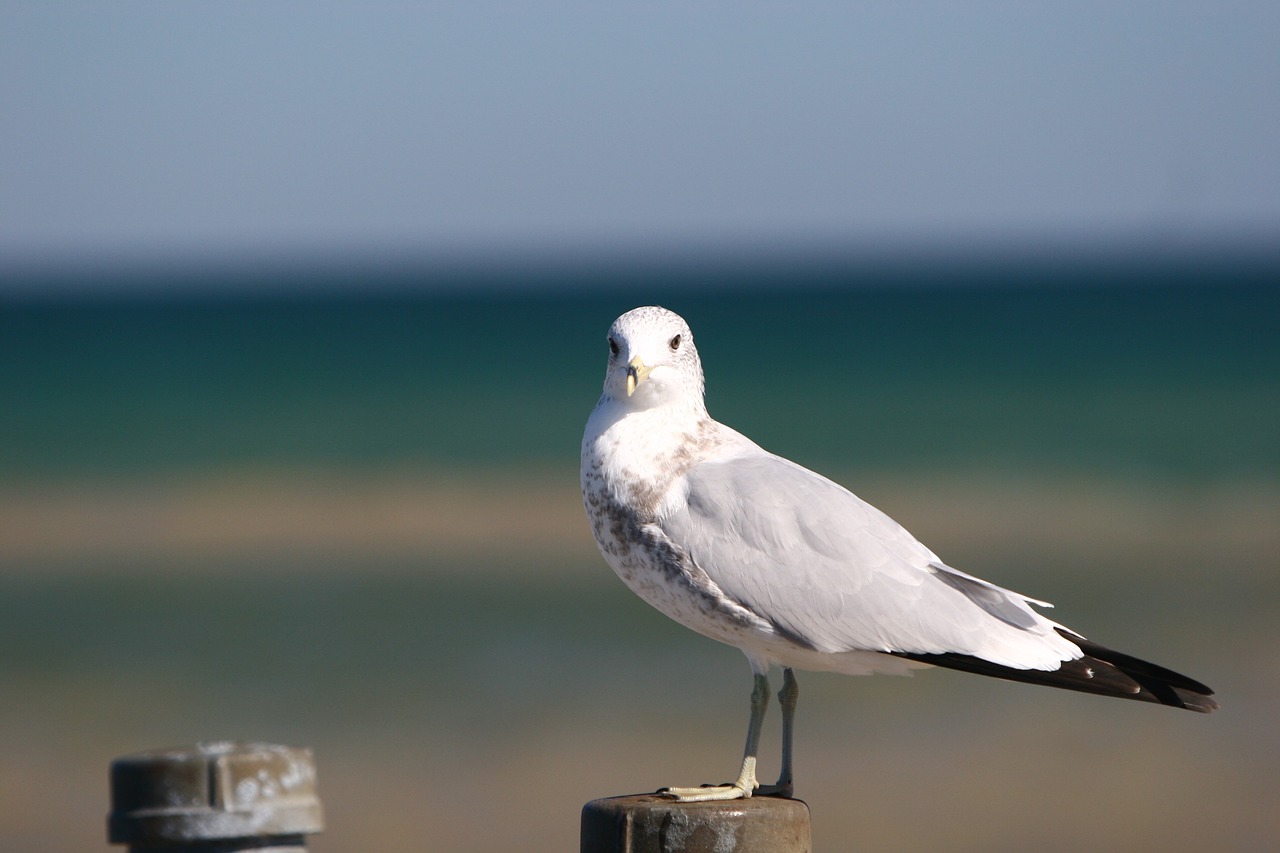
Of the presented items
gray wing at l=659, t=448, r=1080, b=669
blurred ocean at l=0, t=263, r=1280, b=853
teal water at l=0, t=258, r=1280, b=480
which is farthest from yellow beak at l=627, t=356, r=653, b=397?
teal water at l=0, t=258, r=1280, b=480

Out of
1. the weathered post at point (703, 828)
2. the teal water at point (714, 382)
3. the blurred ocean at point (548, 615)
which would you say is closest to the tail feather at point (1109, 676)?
the weathered post at point (703, 828)

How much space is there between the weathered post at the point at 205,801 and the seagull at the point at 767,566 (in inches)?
38.0

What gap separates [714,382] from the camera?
35656 mm

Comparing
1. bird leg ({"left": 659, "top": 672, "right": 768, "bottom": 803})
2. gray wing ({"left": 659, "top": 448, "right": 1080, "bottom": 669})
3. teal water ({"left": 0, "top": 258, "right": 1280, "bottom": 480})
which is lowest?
bird leg ({"left": 659, "top": 672, "right": 768, "bottom": 803})

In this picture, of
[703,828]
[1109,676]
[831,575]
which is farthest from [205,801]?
[1109,676]

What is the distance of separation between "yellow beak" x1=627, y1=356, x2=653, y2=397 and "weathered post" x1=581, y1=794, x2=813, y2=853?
1.11 meters

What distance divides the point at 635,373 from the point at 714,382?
31.8 metres

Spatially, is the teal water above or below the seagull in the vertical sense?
above

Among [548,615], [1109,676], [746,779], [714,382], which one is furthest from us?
[714,382]

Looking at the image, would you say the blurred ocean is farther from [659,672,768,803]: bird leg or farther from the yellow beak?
the yellow beak

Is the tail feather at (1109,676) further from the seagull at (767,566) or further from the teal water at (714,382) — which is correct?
the teal water at (714,382)

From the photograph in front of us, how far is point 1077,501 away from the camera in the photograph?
1755 cm

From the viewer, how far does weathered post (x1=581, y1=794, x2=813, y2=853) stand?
302 cm

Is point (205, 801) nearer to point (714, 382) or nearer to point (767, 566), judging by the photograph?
point (767, 566)
